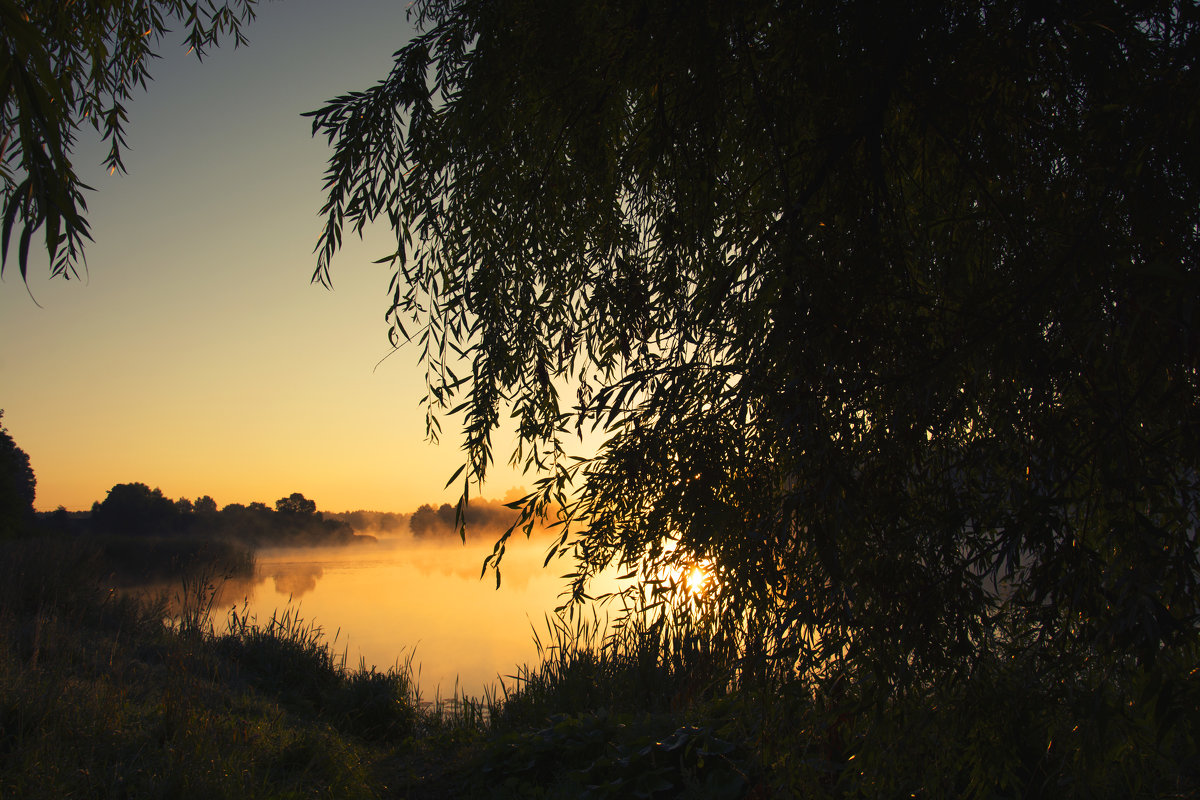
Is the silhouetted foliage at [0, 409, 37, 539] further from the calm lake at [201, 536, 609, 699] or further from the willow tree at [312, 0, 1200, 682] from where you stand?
the willow tree at [312, 0, 1200, 682]

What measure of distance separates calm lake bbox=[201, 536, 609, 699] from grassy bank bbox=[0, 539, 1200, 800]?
55 cm

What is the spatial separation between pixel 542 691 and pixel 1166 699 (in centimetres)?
391

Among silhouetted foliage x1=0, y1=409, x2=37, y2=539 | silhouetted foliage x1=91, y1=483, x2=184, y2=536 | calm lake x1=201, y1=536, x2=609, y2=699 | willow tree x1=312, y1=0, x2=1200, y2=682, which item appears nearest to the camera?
willow tree x1=312, y1=0, x2=1200, y2=682

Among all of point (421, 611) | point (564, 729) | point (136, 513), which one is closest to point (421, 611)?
point (421, 611)

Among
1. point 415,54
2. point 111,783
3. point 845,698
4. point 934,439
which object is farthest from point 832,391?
point 111,783

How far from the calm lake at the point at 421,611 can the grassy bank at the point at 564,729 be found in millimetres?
554

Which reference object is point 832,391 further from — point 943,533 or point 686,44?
point 686,44

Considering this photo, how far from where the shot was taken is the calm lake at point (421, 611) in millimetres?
7758

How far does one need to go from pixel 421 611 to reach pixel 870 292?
40.6 ft

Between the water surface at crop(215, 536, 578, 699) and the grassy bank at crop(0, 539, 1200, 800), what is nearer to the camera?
the grassy bank at crop(0, 539, 1200, 800)

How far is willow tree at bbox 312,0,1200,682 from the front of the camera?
3.91 feet

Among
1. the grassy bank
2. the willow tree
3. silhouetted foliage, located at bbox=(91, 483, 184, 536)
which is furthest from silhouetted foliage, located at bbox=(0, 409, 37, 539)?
the willow tree

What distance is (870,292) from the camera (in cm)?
137

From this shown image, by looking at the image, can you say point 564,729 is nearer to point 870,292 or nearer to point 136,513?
point 870,292
